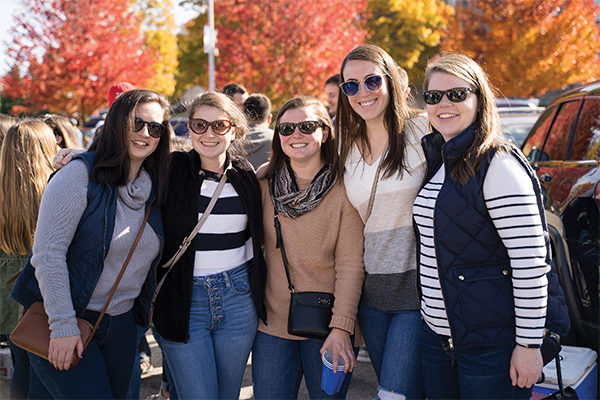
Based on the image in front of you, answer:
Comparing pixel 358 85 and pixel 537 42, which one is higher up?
pixel 537 42

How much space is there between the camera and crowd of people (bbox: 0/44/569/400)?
2209 mm

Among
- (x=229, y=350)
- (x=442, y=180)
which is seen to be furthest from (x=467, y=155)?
(x=229, y=350)

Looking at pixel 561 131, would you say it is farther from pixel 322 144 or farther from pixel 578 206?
pixel 322 144

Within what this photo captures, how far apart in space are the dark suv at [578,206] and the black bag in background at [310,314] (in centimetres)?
192

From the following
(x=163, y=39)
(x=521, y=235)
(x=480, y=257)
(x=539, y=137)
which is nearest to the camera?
(x=521, y=235)

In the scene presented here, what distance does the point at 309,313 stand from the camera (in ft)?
8.86

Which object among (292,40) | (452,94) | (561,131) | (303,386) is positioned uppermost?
(292,40)

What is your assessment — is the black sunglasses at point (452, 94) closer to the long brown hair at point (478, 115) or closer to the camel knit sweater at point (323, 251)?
the long brown hair at point (478, 115)

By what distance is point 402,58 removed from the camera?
2498 centimetres

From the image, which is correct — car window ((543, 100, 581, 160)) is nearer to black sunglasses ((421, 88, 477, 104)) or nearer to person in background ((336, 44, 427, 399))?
person in background ((336, 44, 427, 399))

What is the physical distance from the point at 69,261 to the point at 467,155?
186 centimetres

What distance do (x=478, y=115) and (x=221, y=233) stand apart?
140 cm

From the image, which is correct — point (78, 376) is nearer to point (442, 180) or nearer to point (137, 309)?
point (137, 309)

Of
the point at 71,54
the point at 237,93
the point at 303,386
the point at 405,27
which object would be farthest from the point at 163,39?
the point at 303,386
